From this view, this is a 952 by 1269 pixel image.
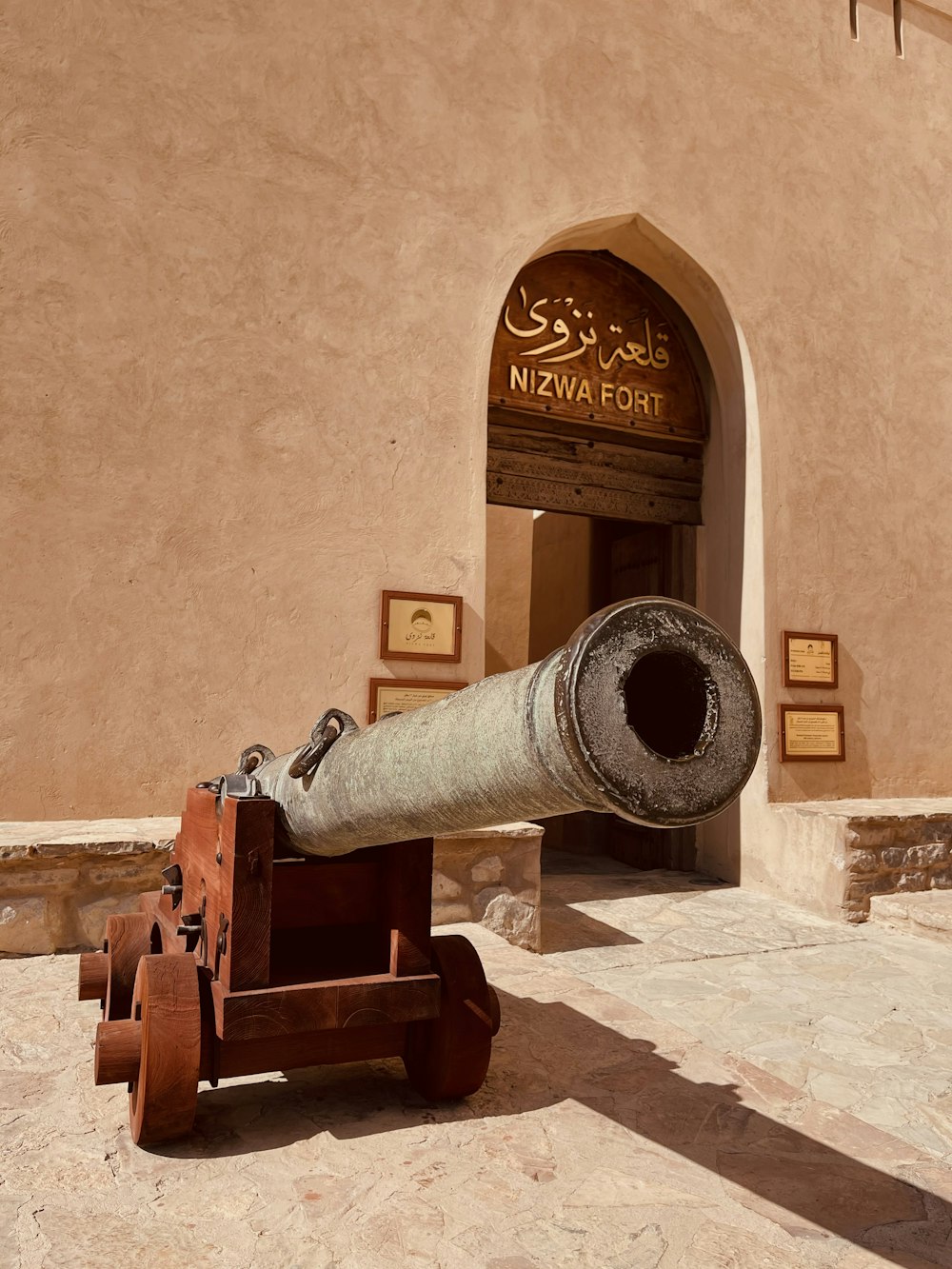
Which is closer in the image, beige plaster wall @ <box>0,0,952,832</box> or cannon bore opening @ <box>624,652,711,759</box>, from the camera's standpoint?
cannon bore opening @ <box>624,652,711,759</box>

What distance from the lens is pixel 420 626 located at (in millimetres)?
5715

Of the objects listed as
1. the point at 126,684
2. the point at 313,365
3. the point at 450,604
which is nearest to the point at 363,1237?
the point at 126,684

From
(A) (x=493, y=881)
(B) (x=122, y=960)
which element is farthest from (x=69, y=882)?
(A) (x=493, y=881)

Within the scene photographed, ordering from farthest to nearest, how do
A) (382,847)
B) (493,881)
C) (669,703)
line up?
(493,881)
(382,847)
(669,703)

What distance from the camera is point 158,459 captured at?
16.9 feet

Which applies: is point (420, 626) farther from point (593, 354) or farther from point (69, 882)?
point (593, 354)

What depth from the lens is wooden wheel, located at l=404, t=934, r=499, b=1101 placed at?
2592mm

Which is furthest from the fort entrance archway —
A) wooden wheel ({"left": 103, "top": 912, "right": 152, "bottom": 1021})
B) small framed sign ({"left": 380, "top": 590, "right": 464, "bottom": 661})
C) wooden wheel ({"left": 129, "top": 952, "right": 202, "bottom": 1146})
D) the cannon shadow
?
wooden wheel ({"left": 129, "top": 952, "right": 202, "bottom": 1146})

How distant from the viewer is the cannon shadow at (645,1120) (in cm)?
221

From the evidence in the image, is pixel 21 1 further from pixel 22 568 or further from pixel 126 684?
pixel 126 684

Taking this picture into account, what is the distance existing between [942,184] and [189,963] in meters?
8.49

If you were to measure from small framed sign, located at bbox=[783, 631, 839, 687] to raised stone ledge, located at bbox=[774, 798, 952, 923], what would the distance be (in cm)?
87

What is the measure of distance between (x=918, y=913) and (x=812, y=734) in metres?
1.44

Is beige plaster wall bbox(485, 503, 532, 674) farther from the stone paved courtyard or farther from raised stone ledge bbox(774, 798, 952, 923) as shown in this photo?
the stone paved courtyard
